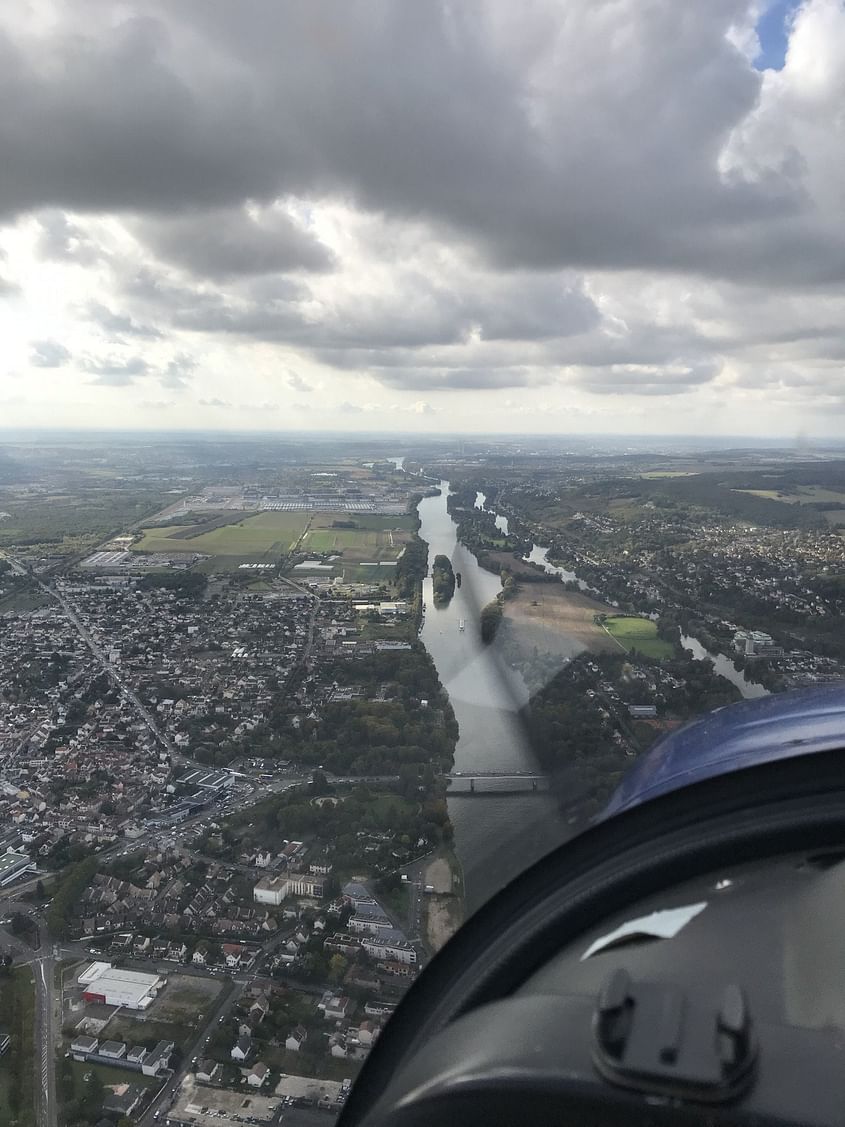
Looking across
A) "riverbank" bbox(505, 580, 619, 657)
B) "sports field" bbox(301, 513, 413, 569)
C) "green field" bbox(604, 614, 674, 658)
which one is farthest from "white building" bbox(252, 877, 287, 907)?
"sports field" bbox(301, 513, 413, 569)

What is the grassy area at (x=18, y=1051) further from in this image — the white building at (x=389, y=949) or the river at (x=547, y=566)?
the river at (x=547, y=566)

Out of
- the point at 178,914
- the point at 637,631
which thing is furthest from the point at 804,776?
the point at 637,631

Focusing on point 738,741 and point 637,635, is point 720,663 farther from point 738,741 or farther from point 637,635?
point 738,741

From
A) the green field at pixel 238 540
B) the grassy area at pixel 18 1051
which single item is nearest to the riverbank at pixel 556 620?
the grassy area at pixel 18 1051

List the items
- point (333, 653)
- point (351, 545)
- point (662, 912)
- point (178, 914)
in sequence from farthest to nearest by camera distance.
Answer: point (351, 545), point (333, 653), point (178, 914), point (662, 912)

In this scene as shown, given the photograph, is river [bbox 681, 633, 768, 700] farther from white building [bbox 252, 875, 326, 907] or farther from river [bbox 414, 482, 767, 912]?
white building [bbox 252, 875, 326, 907]

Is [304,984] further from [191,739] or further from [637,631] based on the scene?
[637,631]
